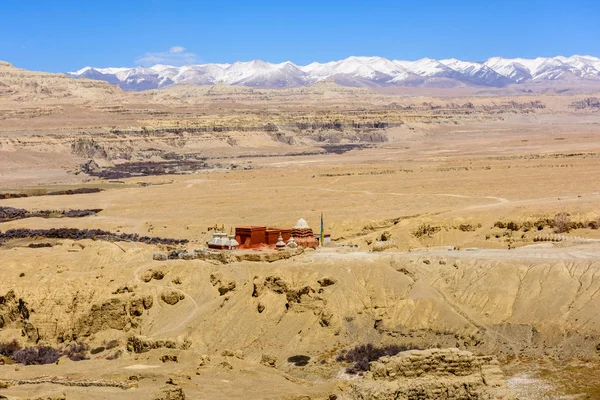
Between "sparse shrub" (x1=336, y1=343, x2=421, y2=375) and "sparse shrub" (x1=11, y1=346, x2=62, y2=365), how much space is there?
410 inches

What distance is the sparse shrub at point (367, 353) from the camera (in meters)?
26.2

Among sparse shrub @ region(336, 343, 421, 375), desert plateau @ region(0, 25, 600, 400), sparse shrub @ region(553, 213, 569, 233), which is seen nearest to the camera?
desert plateau @ region(0, 25, 600, 400)

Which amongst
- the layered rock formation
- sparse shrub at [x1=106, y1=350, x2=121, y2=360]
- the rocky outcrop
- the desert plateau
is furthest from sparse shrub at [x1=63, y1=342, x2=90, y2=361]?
the rocky outcrop

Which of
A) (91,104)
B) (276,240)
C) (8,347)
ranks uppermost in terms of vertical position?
(91,104)

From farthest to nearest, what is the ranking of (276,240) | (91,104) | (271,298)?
1. (91,104)
2. (276,240)
3. (271,298)

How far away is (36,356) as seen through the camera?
1134 inches

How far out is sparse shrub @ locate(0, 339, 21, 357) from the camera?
29891 millimetres

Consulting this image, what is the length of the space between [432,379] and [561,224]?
2475 cm

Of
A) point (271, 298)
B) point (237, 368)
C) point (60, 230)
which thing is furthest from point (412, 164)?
point (237, 368)

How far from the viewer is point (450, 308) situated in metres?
28.5

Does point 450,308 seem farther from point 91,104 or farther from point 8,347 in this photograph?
point 91,104

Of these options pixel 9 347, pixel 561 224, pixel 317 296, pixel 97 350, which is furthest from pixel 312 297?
pixel 561 224

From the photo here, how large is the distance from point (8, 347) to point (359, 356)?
13.5 meters

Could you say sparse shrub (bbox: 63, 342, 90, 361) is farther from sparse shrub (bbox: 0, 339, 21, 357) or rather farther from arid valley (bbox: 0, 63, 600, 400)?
sparse shrub (bbox: 0, 339, 21, 357)
